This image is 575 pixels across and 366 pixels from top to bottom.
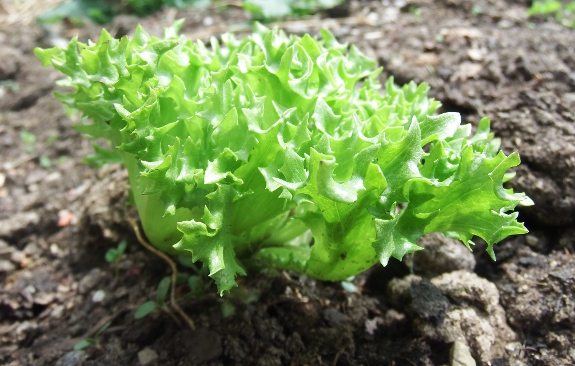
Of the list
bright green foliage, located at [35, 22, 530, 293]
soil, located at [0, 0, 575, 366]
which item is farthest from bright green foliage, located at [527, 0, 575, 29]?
bright green foliage, located at [35, 22, 530, 293]

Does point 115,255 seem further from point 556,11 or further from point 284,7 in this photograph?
point 556,11

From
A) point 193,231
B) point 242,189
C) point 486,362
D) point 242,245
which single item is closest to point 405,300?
point 486,362

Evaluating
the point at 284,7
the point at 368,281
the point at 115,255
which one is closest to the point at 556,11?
the point at 284,7

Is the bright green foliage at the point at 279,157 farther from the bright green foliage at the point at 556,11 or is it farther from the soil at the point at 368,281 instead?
the bright green foliage at the point at 556,11

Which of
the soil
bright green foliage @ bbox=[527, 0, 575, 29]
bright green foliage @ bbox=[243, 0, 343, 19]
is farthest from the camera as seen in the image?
bright green foliage @ bbox=[243, 0, 343, 19]

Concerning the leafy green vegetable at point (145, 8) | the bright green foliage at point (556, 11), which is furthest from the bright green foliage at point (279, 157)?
the leafy green vegetable at point (145, 8)

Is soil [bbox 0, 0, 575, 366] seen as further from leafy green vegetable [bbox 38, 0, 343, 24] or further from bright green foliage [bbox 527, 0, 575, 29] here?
leafy green vegetable [bbox 38, 0, 343, 24]
